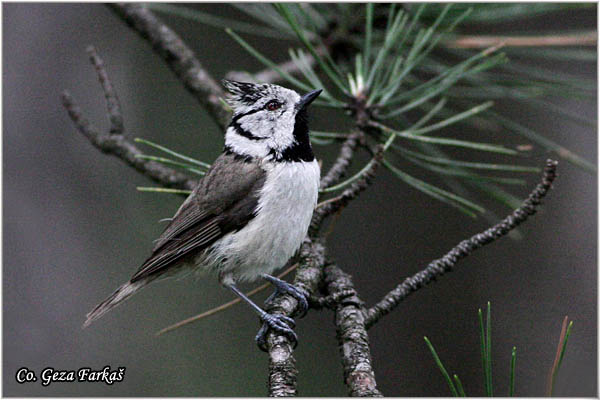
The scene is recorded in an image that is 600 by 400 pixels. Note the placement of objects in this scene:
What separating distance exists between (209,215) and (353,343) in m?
1.18

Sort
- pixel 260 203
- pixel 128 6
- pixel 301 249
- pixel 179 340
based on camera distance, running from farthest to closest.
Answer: pixel 179 340 < pixel 128 6 < pixel 260 203 < pixel 301 249

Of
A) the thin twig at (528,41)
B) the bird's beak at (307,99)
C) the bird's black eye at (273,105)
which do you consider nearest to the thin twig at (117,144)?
the bird's black eye at (273,105)

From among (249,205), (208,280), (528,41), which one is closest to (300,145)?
(249,205)

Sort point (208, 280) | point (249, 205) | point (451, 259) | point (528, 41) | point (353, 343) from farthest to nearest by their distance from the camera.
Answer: point (208, 280) < point (528, 41) < point (249, 205) < point (451, 259) < point (353, 343)

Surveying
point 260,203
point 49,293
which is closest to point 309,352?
point 49,293

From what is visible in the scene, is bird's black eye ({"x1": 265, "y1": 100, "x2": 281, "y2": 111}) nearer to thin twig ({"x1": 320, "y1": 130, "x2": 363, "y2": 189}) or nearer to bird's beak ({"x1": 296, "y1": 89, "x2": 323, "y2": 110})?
bird's beak ({"x1": 296, "y1": 89, "x2": 323, "y2": 110})

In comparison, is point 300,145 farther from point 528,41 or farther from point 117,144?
point 528,41

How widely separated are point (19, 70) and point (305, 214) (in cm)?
338

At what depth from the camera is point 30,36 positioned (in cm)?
486

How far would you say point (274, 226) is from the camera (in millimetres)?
2734

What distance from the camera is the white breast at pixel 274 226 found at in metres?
2.68

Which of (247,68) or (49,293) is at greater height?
(247,68)

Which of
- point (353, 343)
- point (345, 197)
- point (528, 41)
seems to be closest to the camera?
point (353, 343)

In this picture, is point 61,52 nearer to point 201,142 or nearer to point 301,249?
point 201,142
